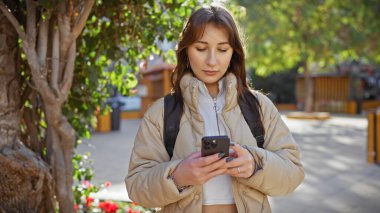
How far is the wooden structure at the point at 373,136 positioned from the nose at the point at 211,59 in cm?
813

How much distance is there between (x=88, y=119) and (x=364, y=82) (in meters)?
29.9

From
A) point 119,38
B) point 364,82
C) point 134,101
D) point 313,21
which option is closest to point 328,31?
point 313,21

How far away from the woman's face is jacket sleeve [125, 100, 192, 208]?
0.22 metres

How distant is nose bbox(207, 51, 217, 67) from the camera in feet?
6.80

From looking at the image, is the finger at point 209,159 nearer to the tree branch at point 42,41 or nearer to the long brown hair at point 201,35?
the long brown hair at point 201,35

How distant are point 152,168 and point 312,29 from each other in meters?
20.3

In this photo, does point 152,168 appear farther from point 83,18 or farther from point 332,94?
point 332,94

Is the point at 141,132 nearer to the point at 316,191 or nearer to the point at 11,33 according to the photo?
the point at 11,33

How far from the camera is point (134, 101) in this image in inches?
985

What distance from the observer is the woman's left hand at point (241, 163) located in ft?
6.00

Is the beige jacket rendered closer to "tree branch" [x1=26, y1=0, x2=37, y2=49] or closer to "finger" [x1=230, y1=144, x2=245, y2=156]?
"finger" [x1=230, y1=144, x2=245, y2=156]

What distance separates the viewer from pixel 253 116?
2.10m

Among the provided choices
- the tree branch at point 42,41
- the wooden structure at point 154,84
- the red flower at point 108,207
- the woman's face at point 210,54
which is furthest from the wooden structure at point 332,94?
the woman's face at point 210,54

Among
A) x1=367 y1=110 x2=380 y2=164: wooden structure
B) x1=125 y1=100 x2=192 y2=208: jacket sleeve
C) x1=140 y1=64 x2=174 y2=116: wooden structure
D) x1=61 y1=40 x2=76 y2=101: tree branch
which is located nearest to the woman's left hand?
x1=125 y1=100 x2=192 y2=208: jacket sleeve
